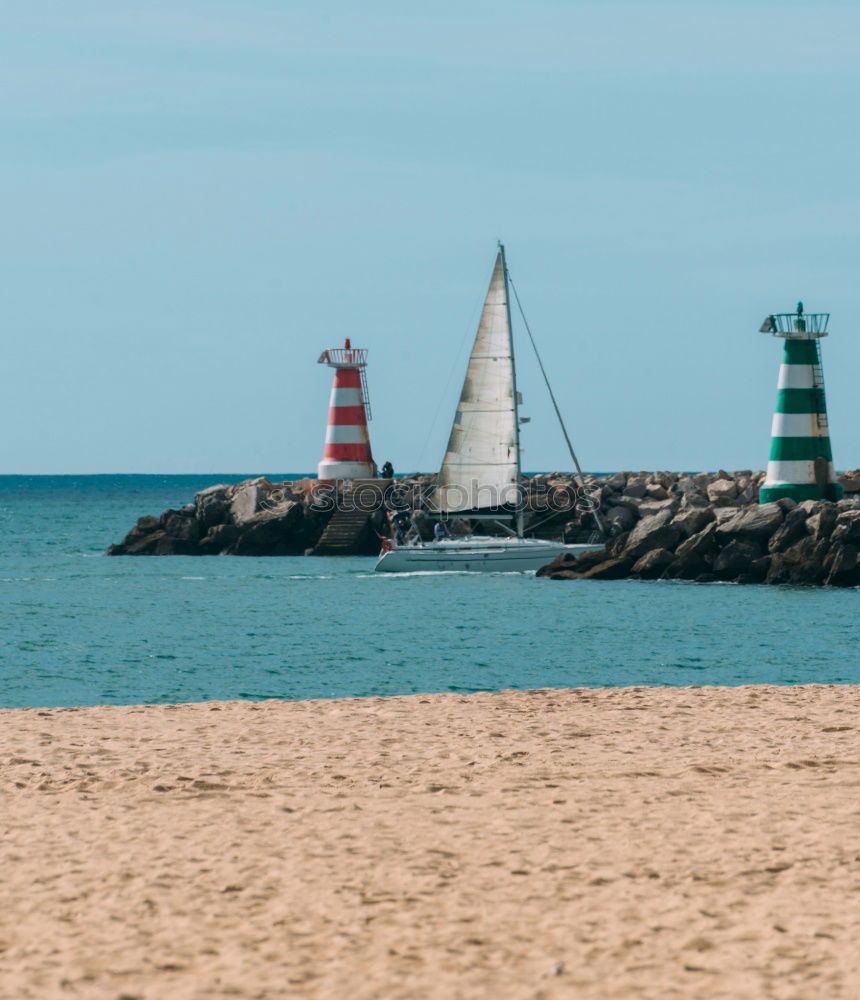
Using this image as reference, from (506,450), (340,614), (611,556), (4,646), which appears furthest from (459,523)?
(4,646)

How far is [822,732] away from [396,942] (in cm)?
694

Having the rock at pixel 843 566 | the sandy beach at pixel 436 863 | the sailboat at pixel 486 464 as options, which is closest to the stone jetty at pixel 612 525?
the rock at pixel 843 566

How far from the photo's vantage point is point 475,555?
1688 inches

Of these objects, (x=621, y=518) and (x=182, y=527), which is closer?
(x=621, y=518)

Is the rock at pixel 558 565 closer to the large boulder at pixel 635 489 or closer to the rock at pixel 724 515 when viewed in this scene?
the rock at pixel 724 515

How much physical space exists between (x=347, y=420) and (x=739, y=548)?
79.0 feet

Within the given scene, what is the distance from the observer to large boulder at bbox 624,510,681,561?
3928 cm

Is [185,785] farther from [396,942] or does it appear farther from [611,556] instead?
[611,556]

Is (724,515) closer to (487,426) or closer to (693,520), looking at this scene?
(693,520)

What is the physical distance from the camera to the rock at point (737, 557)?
1470 inches

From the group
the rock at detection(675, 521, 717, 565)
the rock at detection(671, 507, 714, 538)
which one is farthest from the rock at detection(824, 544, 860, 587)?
the rock at detection(671, 507, 714, 538)

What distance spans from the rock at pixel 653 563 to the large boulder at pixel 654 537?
1.00 feet

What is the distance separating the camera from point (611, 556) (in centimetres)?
4034

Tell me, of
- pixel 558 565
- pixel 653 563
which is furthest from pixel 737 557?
pixel 558 565
